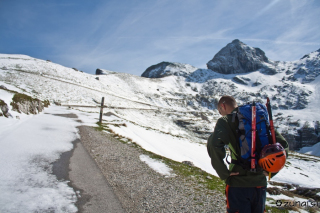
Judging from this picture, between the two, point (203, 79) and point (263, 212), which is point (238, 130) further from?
point (203, 79)

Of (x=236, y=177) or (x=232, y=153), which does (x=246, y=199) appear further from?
(x=232, y=153)

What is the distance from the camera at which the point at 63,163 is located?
7930 millimetres

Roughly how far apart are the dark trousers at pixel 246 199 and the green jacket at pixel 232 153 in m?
0.10

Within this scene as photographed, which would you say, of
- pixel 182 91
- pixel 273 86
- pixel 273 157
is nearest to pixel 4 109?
pixel 273 157

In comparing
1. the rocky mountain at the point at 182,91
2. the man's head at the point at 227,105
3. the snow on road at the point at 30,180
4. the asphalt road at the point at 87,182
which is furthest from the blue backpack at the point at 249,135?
the rocky mountain at the point at 182,91

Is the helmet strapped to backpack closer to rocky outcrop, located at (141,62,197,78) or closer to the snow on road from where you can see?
the snow on road

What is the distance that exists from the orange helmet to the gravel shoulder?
10.5ft

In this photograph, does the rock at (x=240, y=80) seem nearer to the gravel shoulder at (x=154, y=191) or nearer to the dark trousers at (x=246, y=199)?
the gravel shoulder at (x=154, y=191)

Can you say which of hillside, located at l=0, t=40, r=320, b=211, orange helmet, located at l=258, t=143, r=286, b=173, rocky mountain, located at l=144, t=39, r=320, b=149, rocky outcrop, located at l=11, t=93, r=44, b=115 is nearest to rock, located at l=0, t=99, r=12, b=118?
hillside, located at l=0, t=40, r=320, b=211

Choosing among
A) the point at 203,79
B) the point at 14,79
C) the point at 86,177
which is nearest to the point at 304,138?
the point at 203,79

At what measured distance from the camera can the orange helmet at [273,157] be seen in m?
2.59

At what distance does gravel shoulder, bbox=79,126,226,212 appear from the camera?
5184mm

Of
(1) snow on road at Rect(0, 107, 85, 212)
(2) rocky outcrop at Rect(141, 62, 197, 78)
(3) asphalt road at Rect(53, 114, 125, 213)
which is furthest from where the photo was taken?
(2) rocky outcrop at Rect(141, 62, 197, 78)

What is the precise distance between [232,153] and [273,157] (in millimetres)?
612
